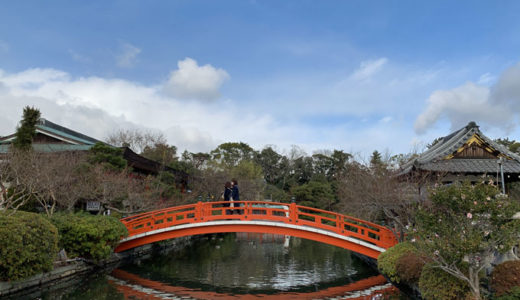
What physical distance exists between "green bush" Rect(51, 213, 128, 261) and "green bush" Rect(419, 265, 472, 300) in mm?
9225

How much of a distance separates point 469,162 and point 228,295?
857cm

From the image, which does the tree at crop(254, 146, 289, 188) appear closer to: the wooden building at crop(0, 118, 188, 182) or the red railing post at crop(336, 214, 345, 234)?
the wooden building at crop(0, 118, 188, 182)

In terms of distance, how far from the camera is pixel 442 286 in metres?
7.58

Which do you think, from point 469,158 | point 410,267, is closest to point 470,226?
point 410,267

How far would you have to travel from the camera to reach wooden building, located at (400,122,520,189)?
39.7 feet

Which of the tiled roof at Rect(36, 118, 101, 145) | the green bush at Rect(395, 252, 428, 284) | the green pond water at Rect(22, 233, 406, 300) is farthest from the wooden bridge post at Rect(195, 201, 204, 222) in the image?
the tiled roof at Rect(36, 118, 101, 145)

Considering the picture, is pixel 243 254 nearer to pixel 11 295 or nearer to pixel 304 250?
pixel 304 250

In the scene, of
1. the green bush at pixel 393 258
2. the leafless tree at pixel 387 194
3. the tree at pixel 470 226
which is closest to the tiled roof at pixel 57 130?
the leafless tree at pixel 387 194

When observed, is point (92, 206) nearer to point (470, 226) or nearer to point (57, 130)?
point (57, 130)

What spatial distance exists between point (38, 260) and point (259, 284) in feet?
19.8

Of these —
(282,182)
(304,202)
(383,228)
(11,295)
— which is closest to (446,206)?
(383,228)

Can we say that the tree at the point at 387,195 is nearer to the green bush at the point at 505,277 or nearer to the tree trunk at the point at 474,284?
the tree trunk at the point at 474,284

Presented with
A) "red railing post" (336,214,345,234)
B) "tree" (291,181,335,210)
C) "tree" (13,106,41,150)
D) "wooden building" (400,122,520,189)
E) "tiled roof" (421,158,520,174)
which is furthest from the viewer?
"tree" (291,181,335,210)

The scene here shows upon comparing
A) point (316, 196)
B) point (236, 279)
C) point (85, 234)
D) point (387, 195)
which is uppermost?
point (316, 196)
